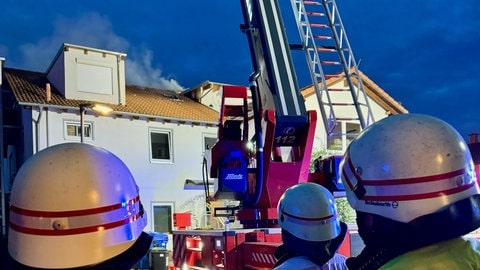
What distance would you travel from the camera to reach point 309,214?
3.39m

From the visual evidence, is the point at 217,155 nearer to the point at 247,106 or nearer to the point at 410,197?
the point at 247,106

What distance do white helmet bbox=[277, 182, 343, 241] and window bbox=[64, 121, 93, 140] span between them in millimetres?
15885

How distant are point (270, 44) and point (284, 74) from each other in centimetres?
56

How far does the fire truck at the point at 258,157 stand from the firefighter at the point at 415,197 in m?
3.76

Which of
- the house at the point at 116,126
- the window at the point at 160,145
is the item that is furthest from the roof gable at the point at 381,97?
the window at the point at 160,145

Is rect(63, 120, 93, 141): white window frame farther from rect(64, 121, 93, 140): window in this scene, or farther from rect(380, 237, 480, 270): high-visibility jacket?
rect(380, 237, 480, 270): high-visibility jacket

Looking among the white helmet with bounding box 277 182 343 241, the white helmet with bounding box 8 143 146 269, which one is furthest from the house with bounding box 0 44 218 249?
the white helmet with bounding box 8 143 146 269

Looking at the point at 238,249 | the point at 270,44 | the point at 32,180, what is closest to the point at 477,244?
the point at 32,180

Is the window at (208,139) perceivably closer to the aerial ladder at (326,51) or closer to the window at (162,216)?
the window at (162,216)

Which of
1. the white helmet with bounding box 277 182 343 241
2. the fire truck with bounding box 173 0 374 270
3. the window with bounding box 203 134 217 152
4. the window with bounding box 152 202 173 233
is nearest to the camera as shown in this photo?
the white helmet with bounding box 277 182 343 241

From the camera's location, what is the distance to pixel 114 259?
1918mm

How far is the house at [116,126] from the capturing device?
18750 millimetres

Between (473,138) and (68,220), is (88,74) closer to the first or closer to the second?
(473,138)

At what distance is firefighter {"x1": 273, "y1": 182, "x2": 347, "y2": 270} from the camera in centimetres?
306
